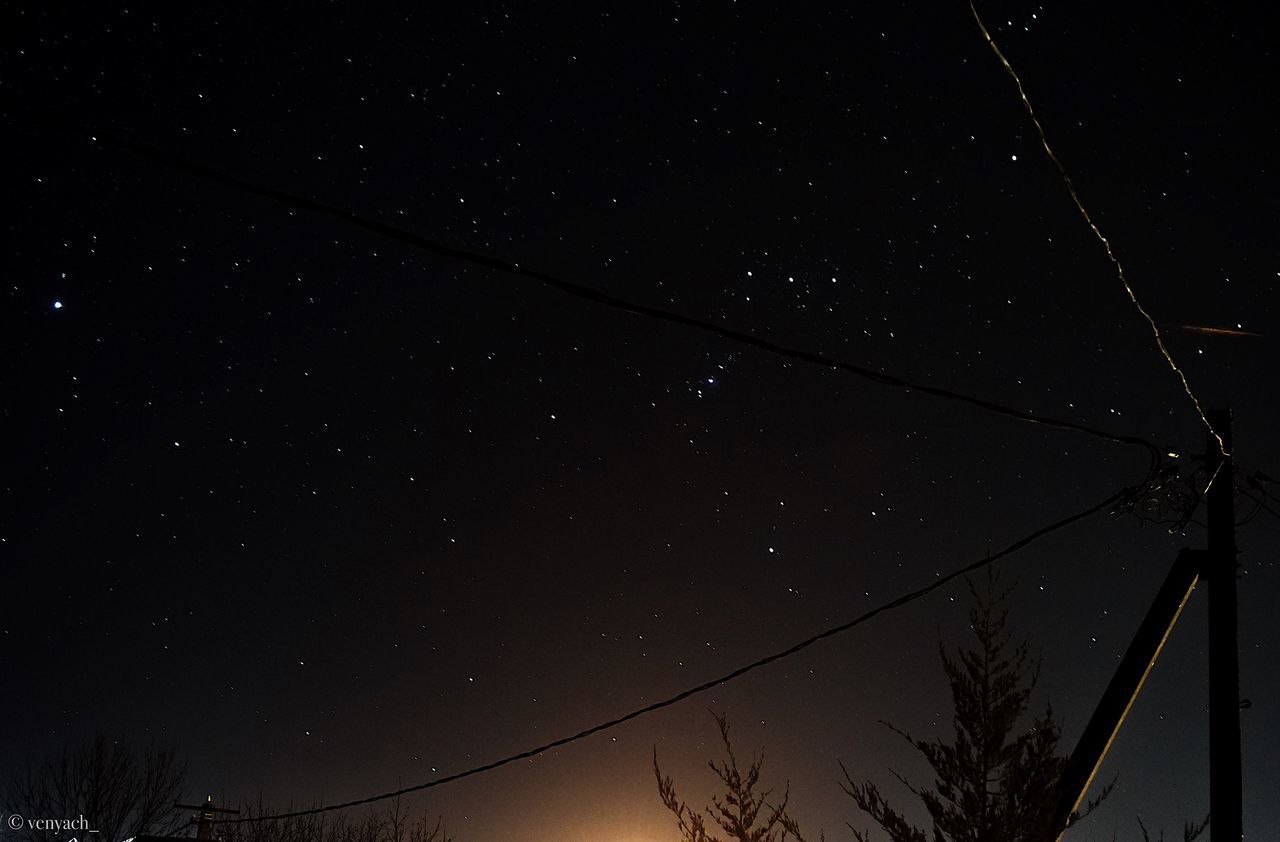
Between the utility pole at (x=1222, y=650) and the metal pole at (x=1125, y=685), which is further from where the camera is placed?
the metal pole at (x=1125, y=685)

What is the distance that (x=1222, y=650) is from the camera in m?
5.95

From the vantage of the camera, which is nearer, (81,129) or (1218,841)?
(81,129)

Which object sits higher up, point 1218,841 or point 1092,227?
point 1092,227

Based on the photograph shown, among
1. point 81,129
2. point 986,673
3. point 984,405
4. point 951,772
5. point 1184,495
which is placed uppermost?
point 81,129

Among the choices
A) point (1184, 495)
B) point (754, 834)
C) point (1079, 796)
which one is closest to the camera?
point (1184, 495)

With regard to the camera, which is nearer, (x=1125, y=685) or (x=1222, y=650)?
(x=1222, y=650)

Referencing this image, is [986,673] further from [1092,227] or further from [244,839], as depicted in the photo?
[244,839]

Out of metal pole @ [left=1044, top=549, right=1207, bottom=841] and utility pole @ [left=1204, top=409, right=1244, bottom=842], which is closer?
utility pole @ [left=1204, top=409, right=1244, bottom=842]

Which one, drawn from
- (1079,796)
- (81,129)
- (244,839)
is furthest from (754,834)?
(244,839)

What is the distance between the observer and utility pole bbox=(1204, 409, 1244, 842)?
577 centimetres

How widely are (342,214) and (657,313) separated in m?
1.44

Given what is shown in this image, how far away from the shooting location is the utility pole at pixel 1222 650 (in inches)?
227

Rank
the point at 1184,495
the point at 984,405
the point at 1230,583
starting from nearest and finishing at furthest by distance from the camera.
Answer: the point at 984,405, the point at 1230,583, the point at 1184,495

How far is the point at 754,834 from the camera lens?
7.98m
